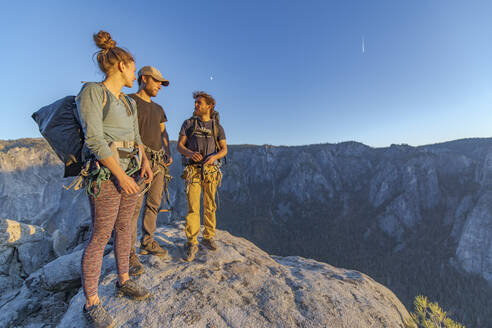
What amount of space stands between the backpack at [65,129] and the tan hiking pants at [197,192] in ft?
6.40

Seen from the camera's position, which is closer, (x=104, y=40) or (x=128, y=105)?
(x=104, y=40)

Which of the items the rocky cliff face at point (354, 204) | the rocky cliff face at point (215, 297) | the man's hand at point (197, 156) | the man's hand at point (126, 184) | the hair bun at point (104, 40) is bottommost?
the rocky cliff face at point (354, 204)

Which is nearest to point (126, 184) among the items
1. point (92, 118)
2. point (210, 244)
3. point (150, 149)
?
point (92, 118)

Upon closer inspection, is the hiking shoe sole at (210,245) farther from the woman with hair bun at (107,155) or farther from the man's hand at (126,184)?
the man's hand at (126,184)

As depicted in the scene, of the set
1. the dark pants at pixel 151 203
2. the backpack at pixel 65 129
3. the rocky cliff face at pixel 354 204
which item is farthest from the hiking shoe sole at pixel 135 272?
the rocky cliff face at pixel 354 204

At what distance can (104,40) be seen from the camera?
2117mm

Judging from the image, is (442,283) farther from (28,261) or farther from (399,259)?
(28,261)

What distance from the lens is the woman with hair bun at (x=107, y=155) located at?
6.10 feet

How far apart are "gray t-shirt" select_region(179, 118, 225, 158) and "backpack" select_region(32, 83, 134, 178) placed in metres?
2.01

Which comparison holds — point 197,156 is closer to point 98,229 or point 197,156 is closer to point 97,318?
point 98,229

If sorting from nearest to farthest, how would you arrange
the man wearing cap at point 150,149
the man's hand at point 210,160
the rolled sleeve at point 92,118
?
the rolled sleeve at point 92,118 → the man wearing cap at point 150,149 → the man's hand at point 210,160

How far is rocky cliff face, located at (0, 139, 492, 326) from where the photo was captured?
50.9m

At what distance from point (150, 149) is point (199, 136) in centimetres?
102

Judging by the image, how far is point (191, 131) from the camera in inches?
157
